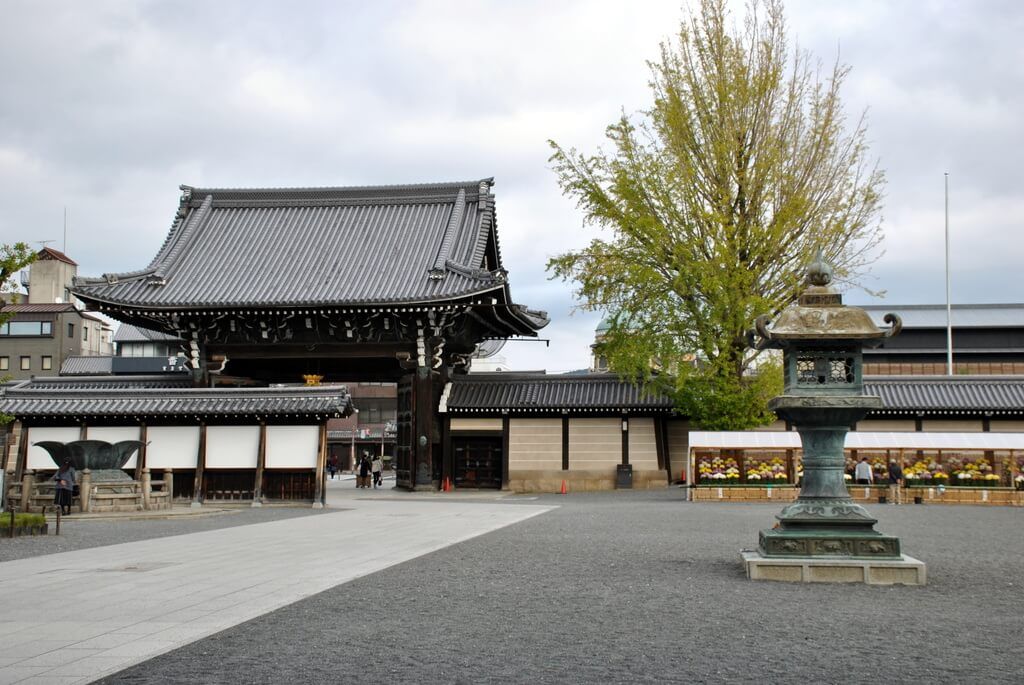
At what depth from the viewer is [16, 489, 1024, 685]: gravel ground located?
258 inches

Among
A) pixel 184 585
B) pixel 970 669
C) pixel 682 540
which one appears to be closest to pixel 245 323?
pixel 682 540

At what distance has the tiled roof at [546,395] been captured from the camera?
1384 inches

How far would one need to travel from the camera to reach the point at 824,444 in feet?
39.0

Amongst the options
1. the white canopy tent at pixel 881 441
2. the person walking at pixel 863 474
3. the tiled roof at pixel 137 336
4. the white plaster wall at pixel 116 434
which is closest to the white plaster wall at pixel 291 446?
the white plaster wall at pixel 116 434

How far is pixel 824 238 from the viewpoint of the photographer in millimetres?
30547

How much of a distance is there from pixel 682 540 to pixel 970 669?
9.65m

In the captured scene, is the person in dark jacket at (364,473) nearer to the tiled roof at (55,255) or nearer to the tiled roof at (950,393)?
the tiled roof at (950,393)

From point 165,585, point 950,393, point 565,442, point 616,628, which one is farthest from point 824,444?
point 950,393

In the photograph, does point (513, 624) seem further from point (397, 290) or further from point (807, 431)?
point (397, 290)

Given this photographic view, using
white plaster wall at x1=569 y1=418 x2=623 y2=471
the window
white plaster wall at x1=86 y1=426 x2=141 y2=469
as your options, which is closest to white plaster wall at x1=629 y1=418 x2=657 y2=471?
white plaster wall at x1=569 y1=418 x2=623 y2=471

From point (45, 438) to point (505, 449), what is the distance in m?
15.4

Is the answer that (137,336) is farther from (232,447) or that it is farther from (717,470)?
(717,470)

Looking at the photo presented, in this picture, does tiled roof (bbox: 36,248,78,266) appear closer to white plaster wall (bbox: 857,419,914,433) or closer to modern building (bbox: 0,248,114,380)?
modern building (bbox: 0,248,114,380)

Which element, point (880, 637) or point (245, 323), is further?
point (245, 323)
